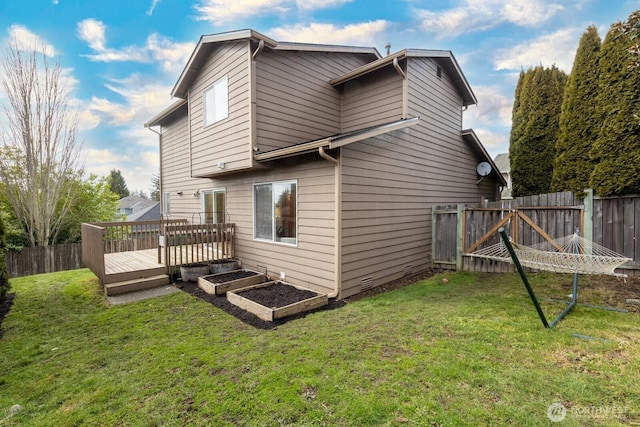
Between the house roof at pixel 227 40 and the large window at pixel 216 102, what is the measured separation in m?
0.84

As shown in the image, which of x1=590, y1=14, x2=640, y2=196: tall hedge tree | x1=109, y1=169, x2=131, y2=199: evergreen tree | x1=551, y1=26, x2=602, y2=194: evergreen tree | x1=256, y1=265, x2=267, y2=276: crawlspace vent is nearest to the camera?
x1=590, y1=14, x2=640, y2=196: tall hedge tree

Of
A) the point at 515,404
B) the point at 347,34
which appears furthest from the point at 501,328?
the point at 347,34

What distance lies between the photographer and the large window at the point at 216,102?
7.12m

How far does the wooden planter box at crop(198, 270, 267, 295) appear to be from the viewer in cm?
583

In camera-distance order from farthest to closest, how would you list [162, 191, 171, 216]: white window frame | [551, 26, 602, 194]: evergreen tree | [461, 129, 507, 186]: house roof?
[162, 191, 171, 216]: white window frame
[461, 129, 507, 186]: house roof
[551, 26, 602, 194]: evergreen tree

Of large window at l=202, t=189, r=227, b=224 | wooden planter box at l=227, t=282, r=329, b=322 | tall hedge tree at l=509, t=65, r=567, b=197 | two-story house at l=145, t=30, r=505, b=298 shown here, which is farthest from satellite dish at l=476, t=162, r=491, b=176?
large window at l=202, t=189, r=227, b=224

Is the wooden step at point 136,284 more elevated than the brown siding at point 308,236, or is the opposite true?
the brown siding at point 308,236

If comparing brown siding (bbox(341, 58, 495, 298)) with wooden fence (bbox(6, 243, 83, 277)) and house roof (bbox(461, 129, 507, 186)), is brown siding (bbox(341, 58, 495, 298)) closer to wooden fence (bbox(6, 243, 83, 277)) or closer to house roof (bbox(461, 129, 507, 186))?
house roof (bbox(461, 129, 507, 186))

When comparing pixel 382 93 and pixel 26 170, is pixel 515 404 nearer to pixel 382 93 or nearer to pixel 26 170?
pixel 382 93

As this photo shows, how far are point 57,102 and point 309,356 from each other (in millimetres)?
14423

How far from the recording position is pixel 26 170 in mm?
10859

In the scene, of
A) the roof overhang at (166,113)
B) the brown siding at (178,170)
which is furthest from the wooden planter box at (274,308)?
the roof overhang at (166,113)

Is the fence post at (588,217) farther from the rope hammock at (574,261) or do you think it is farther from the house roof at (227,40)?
the house roof at (227,40)

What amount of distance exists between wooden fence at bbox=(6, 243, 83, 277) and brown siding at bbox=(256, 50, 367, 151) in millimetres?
9627
